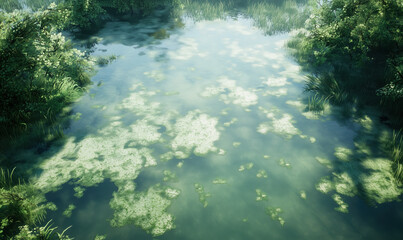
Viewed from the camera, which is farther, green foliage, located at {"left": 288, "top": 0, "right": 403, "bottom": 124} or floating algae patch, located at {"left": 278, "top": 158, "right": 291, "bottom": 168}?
green foliage, located at {"left": 288, "top": 0, "right": 403, "bottom": 124}

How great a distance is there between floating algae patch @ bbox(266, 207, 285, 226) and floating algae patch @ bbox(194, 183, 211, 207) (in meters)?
0.82

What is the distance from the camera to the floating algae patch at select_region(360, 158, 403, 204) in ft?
10.0

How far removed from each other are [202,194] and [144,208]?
31.4 inches

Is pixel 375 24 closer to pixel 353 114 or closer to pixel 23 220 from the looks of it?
pixel 353 114

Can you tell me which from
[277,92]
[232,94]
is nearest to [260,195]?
Result: [232,94]

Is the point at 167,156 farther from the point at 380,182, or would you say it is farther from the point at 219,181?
the point at 380,182

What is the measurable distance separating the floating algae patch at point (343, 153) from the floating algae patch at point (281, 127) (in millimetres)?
698

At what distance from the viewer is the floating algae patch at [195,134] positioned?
156 inches

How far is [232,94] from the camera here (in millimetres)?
5535

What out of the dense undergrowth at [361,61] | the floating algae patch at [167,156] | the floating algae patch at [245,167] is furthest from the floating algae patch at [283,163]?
the floating algae patch at [167,156]

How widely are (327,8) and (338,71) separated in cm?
164

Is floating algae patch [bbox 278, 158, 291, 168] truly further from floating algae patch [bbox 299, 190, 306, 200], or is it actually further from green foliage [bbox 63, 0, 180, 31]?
green foliage [bbox 63, 0, 180, 31]

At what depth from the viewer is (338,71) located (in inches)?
241

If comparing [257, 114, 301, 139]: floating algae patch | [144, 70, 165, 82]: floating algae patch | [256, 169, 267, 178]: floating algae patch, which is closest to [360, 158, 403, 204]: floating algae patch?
[257, 114, 301, 139]: floating algae patch
